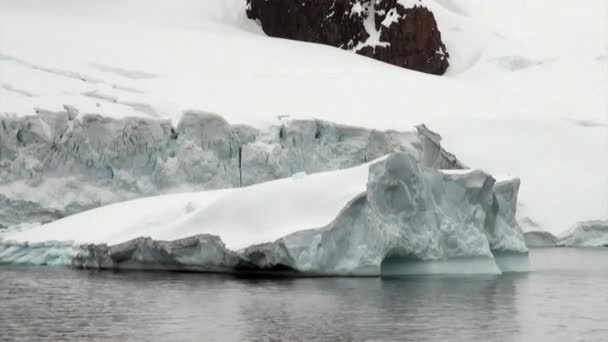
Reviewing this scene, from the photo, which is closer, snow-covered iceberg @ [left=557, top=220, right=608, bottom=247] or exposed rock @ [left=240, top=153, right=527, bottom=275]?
→ exposed rock @ [left=240, top=153, right=527, bottom=275]

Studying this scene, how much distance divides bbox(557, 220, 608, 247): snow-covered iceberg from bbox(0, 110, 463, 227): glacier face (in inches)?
263

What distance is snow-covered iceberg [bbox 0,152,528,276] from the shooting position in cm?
2183

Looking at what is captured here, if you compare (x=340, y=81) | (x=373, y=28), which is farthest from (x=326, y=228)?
(x=373, y=28)

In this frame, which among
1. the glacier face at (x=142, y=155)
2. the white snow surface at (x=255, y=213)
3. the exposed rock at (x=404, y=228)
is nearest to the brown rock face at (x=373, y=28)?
the glacier face at (x=142, y=155)

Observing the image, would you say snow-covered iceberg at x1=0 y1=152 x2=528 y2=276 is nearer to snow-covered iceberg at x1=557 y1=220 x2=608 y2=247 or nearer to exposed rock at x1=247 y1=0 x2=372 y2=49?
snow-covered iceberg at x1=557 y1=220 x2=608 y2=247

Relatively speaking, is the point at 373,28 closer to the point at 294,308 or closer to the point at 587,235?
the point at 587,235

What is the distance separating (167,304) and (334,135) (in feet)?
59.3

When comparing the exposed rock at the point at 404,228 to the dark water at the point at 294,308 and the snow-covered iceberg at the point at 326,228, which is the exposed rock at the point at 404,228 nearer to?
the snow-covered iceberg at the point at 326,228

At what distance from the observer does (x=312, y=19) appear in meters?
51.0

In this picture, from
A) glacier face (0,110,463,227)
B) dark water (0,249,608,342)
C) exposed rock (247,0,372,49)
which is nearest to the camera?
dark water (0,249,608,342)

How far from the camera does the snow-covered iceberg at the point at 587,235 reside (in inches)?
1425

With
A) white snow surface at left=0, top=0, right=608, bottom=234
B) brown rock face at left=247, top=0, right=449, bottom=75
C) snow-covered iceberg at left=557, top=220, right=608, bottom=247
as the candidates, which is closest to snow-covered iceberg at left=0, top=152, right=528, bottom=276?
white snow surface at left=0, top=0, right=608, bottom=234

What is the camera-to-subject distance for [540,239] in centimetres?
3647

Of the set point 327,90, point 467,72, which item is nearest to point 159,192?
point 327,90
